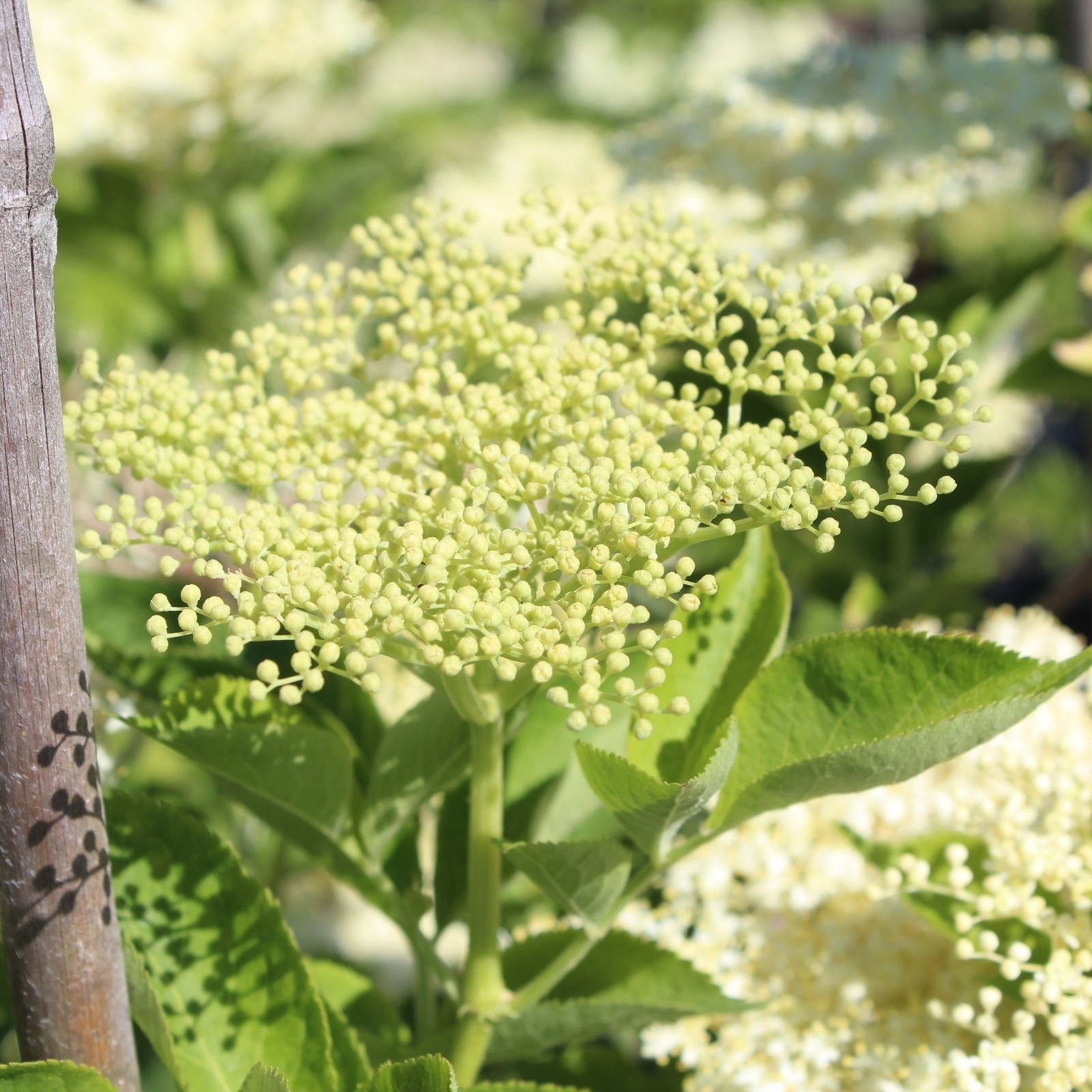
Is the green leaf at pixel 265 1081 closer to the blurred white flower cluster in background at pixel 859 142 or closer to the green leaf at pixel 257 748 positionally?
the green leaf at pixel 257 748

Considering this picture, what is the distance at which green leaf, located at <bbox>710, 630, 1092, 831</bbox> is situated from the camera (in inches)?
17.0

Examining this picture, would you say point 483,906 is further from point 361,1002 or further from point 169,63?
point 169,63

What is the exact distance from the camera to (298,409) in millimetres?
521

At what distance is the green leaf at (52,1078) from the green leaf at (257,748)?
13 centimetres

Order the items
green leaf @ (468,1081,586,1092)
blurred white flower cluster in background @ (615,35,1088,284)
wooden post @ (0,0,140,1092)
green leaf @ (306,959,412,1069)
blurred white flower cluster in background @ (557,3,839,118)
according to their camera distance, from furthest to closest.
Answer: blurred white flower cluster in background @ (557,3,839,118)
blurred white flower cluster in background @ (615,35,1088,284)
green leaf @ (306,959,412,1069)
green leaf @ (468,1081,586,1092)
wooden post @ (0,0,140,1092)

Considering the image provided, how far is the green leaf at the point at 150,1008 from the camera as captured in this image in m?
0.48

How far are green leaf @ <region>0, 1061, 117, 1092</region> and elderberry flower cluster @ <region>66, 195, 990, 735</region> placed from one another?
0.18 m

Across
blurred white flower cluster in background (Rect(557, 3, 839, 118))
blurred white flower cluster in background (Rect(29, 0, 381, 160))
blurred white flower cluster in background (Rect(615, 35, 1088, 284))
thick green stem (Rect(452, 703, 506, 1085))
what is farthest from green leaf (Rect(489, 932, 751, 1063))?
blurred white flower cluster in background (Rect(557, 3, 839, 118))

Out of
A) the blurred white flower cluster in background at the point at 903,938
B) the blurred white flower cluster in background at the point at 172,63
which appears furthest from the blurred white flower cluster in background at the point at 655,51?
the blurred white flower cluster in background at the point at 903,938

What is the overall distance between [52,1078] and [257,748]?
0.15m

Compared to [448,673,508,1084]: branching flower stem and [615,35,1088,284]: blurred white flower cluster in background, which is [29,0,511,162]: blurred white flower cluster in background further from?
[448,673,508,1084]: branching flower stem

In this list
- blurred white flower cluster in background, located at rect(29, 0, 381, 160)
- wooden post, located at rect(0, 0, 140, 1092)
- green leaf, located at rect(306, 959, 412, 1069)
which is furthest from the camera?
blurred white flower cluster in background, located at rect(29, 0, 381, 160)

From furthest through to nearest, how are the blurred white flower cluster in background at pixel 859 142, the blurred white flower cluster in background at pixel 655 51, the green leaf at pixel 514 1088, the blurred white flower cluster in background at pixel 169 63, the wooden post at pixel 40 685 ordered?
1. the blurred white flower cluster in background at pixel 655 51
2. the blurred white flower cluster in background at pixel 169 63
3. the blurred white flower cluster in background at pixel 859 142
4. the green leaf at pixel 514 1088
5. the wooden post at pixel 40 685

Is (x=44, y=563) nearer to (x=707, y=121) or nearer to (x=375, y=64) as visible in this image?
(x=707, y=121)
